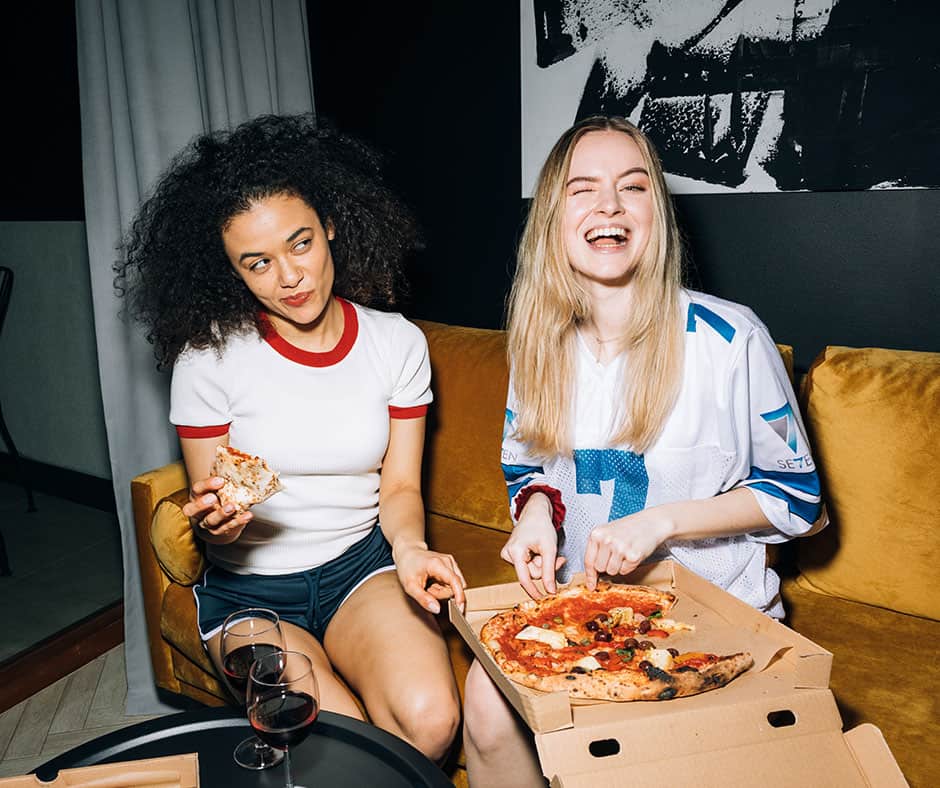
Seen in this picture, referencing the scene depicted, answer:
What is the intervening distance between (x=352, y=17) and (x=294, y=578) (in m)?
2.22

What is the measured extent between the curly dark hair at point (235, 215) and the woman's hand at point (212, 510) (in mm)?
418

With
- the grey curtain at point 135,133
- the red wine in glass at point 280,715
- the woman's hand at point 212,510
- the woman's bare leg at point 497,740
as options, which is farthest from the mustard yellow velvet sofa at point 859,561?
the red wine in glass at point 280,715

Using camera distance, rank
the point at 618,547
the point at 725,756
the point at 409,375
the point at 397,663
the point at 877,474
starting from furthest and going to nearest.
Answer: the point at 409,375
the point at 877,474
the point at 397,663
the point at 618,547
the point at 725,756

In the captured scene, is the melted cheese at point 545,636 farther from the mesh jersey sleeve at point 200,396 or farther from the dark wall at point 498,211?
the dark wall at point 498,211

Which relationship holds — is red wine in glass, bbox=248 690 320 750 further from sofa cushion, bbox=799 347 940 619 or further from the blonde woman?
sofa cushion, bbox=799 347 940 619

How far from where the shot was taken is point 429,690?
1.68 meters

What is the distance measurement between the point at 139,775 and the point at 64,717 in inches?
69.9

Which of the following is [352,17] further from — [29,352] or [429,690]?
[429,690]

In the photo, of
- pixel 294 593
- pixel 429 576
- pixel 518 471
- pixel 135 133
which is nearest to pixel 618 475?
pixel 518 471

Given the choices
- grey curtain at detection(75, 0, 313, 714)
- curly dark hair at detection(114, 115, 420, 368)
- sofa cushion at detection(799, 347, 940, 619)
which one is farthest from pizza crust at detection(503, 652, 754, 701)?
grey curtain at detection(75, 0, 313, 714)

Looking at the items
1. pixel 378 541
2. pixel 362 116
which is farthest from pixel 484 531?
pixel 362 116

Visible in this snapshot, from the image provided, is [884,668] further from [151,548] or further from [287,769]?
[151,548]

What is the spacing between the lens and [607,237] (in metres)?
1.71

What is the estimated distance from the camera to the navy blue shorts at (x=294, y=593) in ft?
6.27
